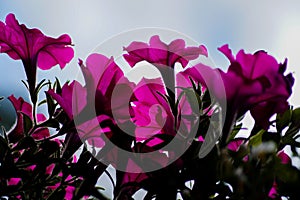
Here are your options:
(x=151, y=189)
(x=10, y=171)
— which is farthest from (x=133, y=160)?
(x=10, y=171)

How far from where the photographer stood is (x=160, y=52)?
0.93 meters

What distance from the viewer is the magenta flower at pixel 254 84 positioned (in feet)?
2.48

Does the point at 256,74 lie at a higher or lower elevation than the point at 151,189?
higher

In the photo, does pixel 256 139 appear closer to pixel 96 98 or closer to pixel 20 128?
pixel 96 98

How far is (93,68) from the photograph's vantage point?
35.2 inches

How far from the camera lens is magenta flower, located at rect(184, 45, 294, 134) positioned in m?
0.75

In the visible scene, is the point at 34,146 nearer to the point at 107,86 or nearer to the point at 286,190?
the point at 107,86

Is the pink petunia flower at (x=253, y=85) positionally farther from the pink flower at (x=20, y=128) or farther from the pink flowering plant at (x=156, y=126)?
the pink flower at (x=20, y=128)

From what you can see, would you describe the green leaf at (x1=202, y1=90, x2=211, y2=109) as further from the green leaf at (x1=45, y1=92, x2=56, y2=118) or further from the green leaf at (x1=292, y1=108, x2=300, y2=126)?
the green leaf at (x1=45, y1=92, x2=56, y2=118)

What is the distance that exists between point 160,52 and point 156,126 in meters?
0.13

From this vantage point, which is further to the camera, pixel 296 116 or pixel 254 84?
pixel 296 116

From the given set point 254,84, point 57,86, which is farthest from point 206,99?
point 57,86

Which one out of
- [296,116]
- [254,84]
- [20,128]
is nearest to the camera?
[254,84]

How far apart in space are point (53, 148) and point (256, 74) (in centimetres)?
33
